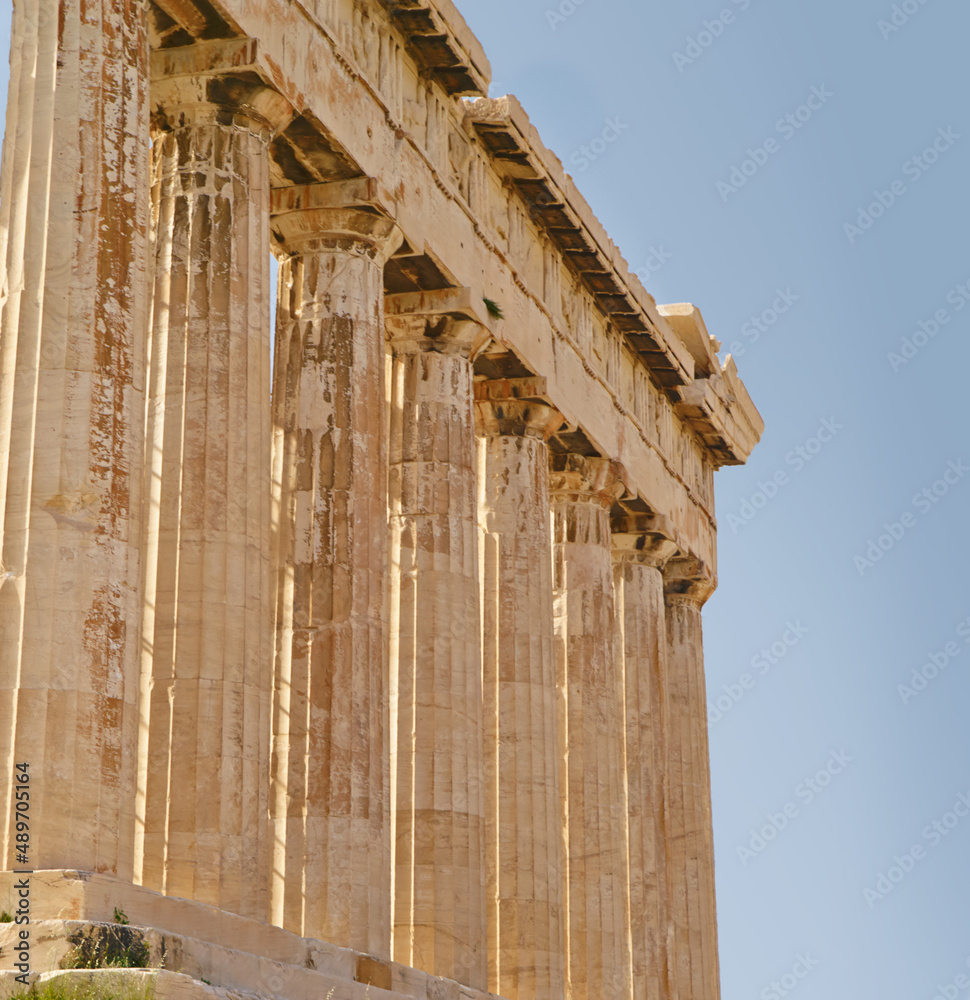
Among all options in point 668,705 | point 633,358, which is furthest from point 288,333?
point 668,705

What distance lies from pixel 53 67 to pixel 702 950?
3090 centimetres

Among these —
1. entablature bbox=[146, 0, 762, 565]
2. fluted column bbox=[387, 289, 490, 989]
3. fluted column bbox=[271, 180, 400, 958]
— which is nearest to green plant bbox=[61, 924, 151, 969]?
fluted column bbox=[271, 180, 400, 958]

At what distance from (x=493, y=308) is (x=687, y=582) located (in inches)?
619

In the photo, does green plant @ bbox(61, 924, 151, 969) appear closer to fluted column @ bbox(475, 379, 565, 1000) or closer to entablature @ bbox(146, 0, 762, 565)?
entablature @ bbox(146, 0, 762, 565)

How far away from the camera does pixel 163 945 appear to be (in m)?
19.5

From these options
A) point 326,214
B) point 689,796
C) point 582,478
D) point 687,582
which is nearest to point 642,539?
point 687,582

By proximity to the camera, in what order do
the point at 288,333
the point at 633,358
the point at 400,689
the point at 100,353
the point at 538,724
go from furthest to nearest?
the point at 633,358 < the point at 538,724 < the point at 400,689 < the point at 288,333 < the point at 100,353

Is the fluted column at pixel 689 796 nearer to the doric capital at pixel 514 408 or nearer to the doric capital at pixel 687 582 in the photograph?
the doric capital at pixel 687 582

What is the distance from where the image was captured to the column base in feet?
60.3

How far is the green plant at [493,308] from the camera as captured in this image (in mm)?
35500

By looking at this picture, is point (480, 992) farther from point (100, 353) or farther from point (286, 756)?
point (100, 353)

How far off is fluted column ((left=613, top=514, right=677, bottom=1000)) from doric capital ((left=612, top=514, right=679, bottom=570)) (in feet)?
0.08

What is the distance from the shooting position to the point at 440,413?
33.9 metres

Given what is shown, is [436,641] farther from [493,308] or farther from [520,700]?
[493,308]
